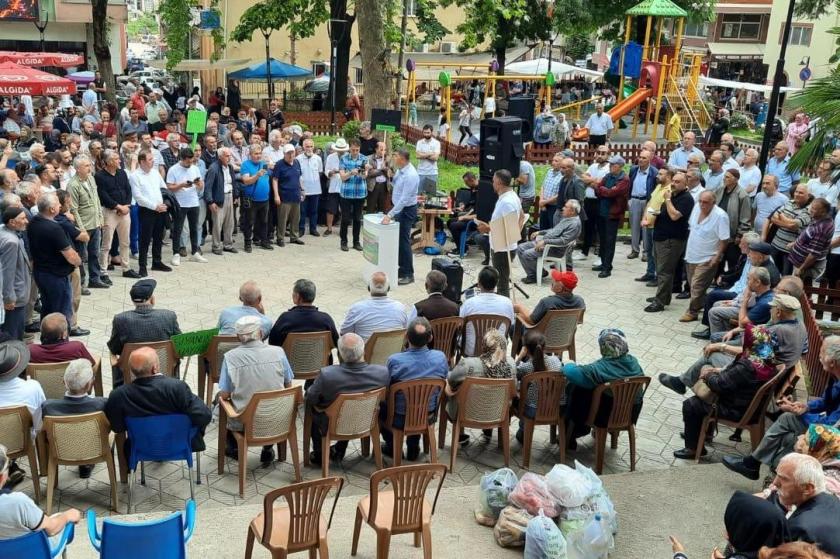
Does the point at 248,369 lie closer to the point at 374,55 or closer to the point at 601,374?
the point at 601,374

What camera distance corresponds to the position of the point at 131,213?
11.6 meters

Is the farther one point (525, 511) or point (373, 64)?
point (373, 64)

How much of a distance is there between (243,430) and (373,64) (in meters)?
11.0

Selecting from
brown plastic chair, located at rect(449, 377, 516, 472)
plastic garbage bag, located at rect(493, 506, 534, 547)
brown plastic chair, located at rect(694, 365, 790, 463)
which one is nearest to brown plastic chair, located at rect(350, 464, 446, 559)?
plastic garbage bag, located at rect(493, 506, 534, 547)

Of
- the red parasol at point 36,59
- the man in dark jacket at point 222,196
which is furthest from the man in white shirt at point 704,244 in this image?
the red parasol at point 36,59

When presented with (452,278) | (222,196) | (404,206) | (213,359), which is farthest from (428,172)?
(213,359)

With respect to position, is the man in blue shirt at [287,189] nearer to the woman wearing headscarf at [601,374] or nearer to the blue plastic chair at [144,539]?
the woman wearing headscarf at [601,374]

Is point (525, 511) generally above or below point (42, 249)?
below

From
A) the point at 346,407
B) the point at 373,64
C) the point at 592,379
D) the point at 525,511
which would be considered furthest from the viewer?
the point at 373,64

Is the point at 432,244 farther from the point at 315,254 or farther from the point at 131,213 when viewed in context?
the point at 131,213

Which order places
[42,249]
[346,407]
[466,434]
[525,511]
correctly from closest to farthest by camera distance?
[525,511], [346,407], [466,434], [42,249]

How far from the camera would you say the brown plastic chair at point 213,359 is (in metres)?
6.95

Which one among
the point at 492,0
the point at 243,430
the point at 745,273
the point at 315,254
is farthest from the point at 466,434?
the point at 492,0

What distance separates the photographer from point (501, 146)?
11594mm
